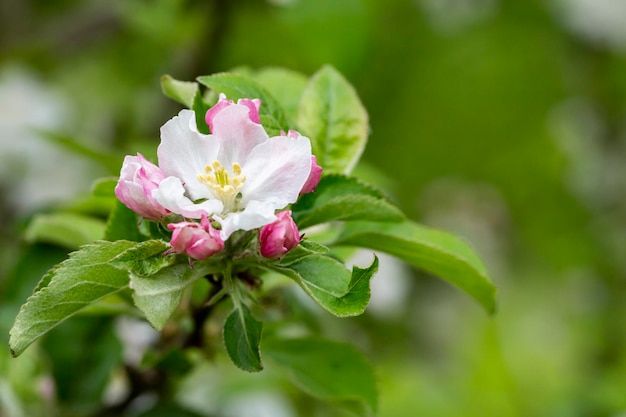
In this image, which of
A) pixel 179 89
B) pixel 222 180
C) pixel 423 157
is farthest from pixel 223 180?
pixel 423 157

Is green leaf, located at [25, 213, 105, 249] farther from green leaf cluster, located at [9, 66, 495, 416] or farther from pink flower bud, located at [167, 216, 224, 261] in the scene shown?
pink flower bud, located at [167, 216, 224, 261]

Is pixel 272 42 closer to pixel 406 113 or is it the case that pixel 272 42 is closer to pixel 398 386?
pixel 398 386

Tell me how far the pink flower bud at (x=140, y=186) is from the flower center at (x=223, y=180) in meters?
0.04

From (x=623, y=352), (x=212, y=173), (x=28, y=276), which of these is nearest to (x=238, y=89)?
(x=212, y=173)

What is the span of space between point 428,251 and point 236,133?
20 cm

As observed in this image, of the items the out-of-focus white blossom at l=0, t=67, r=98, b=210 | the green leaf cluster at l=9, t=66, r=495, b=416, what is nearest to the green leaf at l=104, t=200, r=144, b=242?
the green leaf cluster at l=9, t=66, r=495, b=416

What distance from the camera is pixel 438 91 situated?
2.99 meters

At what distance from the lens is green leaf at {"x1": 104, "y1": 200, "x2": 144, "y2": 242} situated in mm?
749

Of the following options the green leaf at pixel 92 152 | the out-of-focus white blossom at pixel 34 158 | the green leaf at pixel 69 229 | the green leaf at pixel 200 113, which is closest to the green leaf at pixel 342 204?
the green leaf at pixel 200 113

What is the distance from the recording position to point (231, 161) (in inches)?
27.1

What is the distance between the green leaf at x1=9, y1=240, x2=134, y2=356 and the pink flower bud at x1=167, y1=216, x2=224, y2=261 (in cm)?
4

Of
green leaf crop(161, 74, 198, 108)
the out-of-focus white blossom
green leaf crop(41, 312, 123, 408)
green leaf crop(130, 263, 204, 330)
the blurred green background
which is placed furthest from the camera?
the out-of-focus white blossom

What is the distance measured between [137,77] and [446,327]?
1262 millimetres

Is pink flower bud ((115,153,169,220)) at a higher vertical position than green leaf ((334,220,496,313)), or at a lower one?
higher
